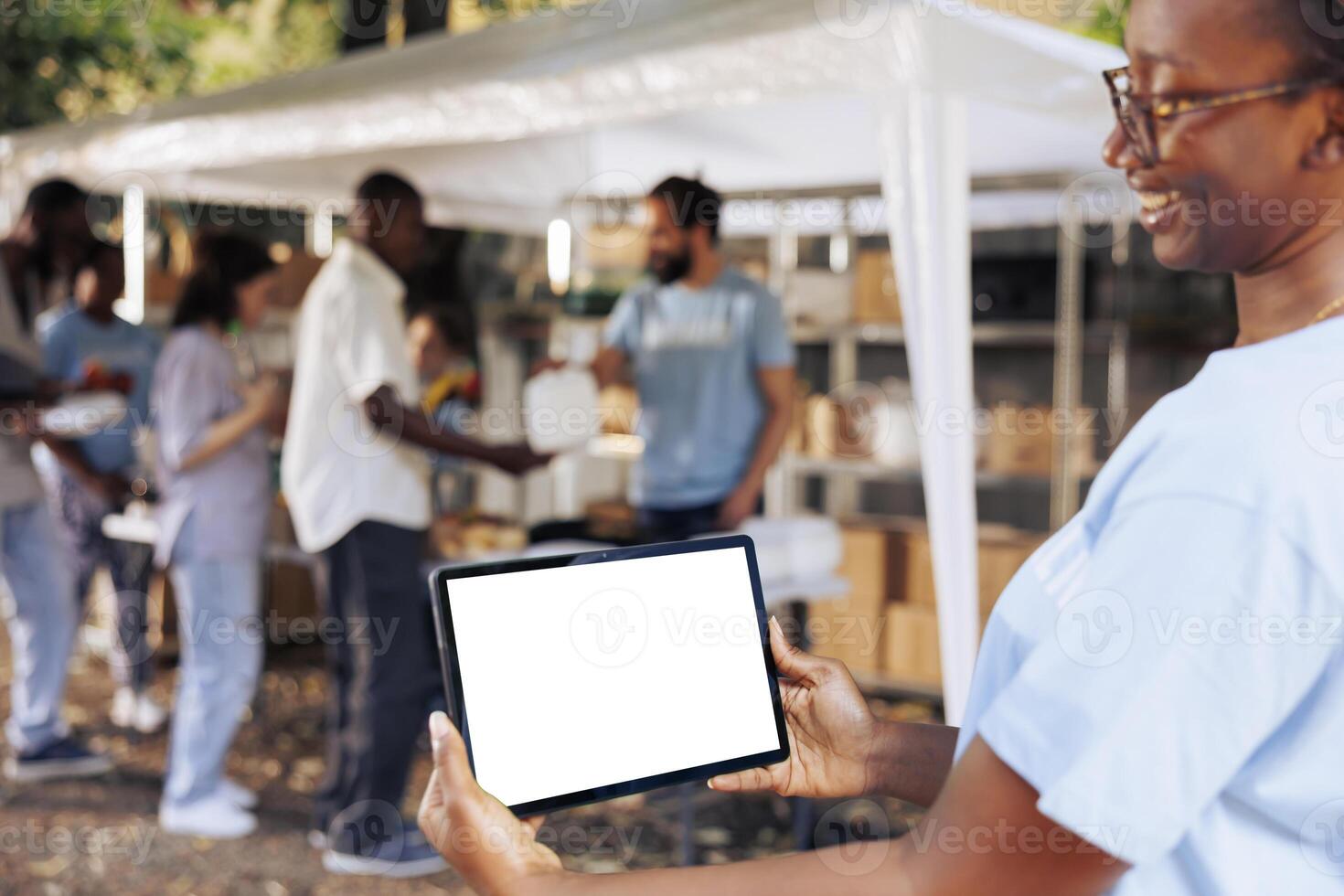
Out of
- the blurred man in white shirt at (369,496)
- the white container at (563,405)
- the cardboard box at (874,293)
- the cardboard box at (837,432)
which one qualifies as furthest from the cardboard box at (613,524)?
the cardboard box at (874,293)

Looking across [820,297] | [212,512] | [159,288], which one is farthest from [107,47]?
[212,512]

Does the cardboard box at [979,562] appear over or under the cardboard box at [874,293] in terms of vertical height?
under

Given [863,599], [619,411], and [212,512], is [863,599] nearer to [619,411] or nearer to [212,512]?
[619,411]

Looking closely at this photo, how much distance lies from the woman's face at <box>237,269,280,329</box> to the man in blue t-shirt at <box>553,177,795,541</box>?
113 cm

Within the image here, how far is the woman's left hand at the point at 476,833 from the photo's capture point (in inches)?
32.2

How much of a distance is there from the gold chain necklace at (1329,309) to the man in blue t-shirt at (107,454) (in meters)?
3.66

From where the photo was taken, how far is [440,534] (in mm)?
3771

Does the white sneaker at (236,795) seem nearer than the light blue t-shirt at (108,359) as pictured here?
Yes

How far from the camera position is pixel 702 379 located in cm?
371

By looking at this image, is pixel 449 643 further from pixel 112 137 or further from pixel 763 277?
pixel 763 277

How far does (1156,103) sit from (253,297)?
3.14m

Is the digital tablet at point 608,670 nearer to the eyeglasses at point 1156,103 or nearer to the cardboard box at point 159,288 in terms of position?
the eyeglasses at point 1156,103

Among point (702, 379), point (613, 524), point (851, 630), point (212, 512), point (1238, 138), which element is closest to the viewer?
point (1238, 138)

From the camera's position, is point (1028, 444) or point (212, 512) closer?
point (212, 512)
